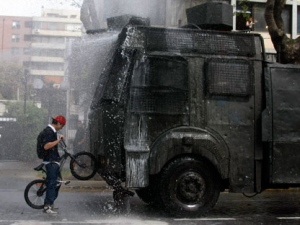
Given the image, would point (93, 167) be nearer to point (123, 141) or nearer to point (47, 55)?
point (123, 141)

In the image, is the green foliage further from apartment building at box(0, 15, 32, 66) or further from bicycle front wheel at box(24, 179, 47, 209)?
apartment building at box(0, 15, 32, 66)

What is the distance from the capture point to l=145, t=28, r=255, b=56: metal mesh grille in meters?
8.07

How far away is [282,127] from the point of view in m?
8.09

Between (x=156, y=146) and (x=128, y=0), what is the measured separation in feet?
28.8

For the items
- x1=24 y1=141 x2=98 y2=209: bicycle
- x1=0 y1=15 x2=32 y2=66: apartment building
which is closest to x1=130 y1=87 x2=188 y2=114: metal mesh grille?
x1=24 y1=141 x2=98 y2=209: bicycle

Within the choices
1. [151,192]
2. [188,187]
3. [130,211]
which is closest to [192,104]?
[188,187]

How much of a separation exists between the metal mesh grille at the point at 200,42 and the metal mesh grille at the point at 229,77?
0.20 metres

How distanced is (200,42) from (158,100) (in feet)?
4.06

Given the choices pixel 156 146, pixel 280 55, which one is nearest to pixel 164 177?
pixel 156 146

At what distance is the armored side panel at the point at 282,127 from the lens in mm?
8055

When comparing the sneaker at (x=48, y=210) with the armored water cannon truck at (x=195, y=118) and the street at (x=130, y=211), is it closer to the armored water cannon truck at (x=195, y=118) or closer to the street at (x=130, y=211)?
the street at (x=130, y=211)

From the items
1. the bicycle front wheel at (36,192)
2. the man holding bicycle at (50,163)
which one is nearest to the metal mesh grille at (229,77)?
the man holding bicycle at (50,163)

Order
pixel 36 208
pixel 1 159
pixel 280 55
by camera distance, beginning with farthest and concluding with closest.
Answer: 1. pixel 1 159
2. pixel 280 55
3. pixel 36 208

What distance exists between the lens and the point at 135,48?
26.2ft
